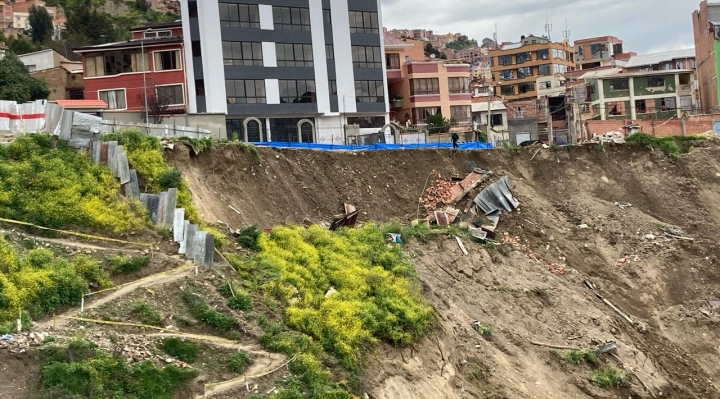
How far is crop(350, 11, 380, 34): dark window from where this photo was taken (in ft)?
165

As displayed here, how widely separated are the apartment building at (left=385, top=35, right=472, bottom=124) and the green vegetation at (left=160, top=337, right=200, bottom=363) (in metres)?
40.3

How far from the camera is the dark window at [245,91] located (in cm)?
4609

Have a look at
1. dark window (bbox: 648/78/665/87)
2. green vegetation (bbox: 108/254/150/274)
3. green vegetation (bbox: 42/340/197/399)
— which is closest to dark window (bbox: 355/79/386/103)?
dark window (bbox: 648/78/665/87)

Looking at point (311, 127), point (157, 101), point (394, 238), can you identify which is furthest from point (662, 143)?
point (157, 101)

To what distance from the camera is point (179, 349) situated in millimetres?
16938

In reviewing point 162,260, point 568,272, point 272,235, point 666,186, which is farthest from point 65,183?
point 666,186

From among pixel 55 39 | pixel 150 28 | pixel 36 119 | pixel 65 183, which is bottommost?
pixel 65 183

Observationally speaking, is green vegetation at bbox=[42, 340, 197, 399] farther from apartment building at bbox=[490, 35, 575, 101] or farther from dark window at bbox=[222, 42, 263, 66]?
apartment building at bbox=[490, 35, 575, 101]

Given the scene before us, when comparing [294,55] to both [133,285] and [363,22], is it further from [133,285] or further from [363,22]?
[133,285]

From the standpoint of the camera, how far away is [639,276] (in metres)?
32.1

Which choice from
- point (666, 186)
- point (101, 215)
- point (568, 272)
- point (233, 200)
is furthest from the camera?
point (666, 186)

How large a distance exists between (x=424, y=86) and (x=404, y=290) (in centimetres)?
3530

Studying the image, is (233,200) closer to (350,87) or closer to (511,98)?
(350,87)

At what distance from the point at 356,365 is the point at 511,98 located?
208ft
